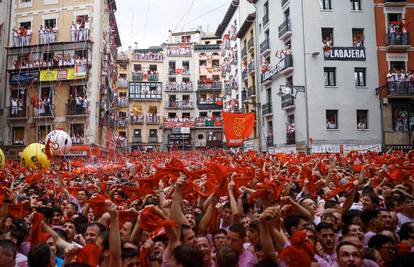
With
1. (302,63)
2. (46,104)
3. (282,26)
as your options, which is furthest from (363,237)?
(46,104)

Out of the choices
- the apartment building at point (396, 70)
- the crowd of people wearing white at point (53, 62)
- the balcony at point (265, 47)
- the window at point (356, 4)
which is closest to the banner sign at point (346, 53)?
the apartment building at point (396, 70)

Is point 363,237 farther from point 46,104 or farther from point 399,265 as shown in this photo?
point 46,104

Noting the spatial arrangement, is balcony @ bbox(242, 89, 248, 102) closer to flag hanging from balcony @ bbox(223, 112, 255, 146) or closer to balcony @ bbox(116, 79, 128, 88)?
flag hanging from balcony @ bbox(223, 112, 255, 146)

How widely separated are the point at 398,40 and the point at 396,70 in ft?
6.19

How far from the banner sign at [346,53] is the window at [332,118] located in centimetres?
345

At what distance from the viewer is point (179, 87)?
55.7 meters

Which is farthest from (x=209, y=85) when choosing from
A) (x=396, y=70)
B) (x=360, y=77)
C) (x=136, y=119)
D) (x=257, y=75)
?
(x=396, y=70)

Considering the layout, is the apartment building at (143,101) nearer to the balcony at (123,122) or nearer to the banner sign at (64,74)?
the balcony at (123,122)

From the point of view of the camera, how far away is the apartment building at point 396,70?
80.0 ft

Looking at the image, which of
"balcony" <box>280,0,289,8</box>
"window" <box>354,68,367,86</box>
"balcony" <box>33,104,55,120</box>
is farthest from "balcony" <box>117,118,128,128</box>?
"window" <box>354,68,367,86</box>

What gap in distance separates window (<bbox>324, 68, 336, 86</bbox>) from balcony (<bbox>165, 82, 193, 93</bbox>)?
32072mm

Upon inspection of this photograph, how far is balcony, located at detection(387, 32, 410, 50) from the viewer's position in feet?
81.7

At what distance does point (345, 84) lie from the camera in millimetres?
25453

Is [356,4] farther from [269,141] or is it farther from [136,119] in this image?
[136,119]
